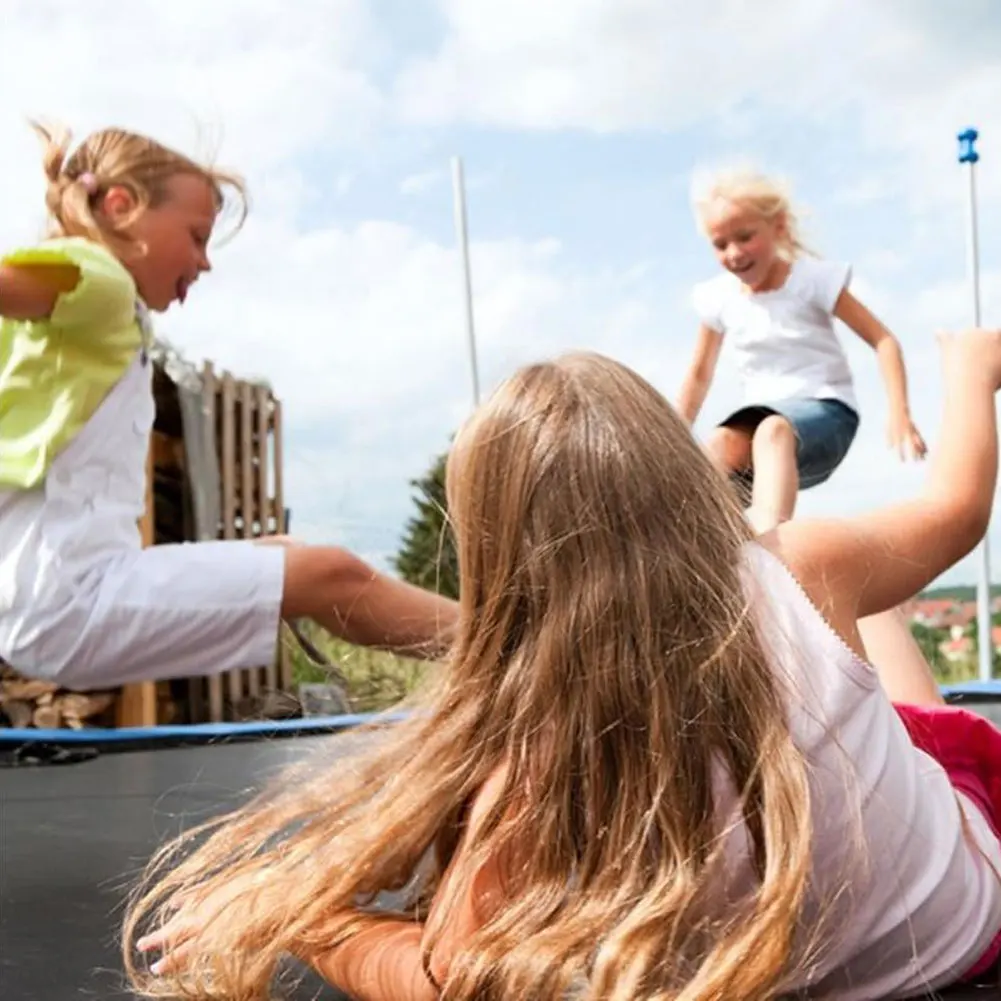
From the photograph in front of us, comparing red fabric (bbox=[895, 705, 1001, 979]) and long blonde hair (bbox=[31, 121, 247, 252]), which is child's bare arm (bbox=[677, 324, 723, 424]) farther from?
red fabric (bbox=[895, 705, 1001, 979])

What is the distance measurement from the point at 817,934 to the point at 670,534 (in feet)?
0.71

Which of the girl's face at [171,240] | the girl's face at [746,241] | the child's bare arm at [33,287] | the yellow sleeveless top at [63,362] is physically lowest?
the yellow sleeveless top at [63,362]

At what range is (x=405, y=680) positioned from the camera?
46.6 inches

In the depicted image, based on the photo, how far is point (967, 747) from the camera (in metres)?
0.90

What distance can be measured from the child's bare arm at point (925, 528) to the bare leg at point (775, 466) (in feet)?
2.87

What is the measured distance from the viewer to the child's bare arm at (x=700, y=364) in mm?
2646

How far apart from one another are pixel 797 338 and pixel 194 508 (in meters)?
1.82

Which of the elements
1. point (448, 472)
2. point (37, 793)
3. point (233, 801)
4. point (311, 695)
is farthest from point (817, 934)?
point (311, 695)

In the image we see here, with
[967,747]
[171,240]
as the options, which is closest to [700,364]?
[171,240]

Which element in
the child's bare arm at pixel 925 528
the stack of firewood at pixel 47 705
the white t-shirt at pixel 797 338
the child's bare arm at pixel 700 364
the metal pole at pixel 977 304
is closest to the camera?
the child's bare arm at pixel 925 528

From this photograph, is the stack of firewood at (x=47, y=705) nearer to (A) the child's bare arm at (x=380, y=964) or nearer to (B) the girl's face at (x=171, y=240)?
(B) the girl's face at (x=171, y=240)

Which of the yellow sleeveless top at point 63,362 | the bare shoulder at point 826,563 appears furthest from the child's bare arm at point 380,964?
the yellow sleeveless top at point 63,362

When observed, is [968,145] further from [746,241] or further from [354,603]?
[354,603]

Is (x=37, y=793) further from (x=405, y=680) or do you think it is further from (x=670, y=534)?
(x=670, y=534)
